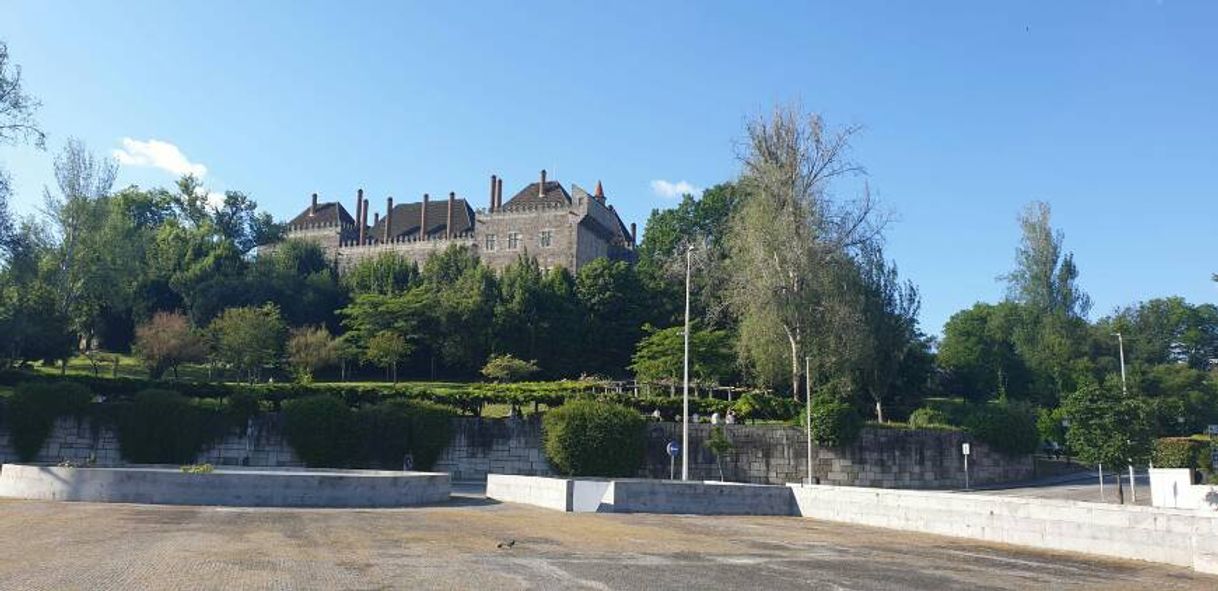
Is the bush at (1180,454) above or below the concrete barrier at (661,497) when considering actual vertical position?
above

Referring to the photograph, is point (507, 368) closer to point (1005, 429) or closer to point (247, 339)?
point (247, 339)

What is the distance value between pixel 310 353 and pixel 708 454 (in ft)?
100

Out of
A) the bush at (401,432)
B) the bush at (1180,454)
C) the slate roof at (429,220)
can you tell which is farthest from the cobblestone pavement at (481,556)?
the slate roof at (429,220)

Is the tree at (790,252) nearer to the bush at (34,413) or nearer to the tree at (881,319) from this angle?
the tree at (881,319)

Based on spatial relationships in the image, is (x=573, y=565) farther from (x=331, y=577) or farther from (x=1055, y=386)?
(x=1055, y=386)

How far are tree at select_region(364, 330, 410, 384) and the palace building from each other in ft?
77.7

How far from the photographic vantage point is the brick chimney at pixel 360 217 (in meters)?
95.1

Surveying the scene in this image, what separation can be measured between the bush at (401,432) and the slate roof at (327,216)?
68.6 meters

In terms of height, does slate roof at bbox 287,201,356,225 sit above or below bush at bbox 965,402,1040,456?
above

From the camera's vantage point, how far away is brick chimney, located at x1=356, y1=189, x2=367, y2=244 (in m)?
95.1

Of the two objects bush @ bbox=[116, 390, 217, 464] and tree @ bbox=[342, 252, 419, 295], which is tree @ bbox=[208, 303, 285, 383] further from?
bush @ bbox=[116, 390, 217, 464]

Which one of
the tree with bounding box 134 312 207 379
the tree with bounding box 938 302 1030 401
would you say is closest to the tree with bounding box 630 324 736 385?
the tree with bounding box 938 302 1030 401

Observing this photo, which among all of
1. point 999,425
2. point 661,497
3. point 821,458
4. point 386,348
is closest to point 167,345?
point 386,348

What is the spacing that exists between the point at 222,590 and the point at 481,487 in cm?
2452
